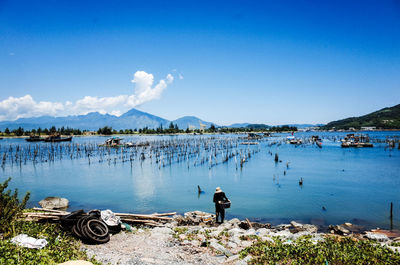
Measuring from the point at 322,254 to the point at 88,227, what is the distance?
7574 mm

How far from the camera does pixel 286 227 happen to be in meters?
12.3

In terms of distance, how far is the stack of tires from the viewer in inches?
319

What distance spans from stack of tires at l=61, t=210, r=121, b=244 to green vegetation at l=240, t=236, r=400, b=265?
4993mm

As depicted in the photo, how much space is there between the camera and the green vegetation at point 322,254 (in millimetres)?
6133

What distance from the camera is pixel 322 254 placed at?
6480 mm

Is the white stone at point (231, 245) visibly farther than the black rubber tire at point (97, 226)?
No

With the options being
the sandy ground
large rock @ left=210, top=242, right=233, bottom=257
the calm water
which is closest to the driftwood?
the sandy ground

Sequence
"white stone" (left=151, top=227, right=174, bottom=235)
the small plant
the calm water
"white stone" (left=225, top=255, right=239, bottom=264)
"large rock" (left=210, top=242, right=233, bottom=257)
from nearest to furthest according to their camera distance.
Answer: "white stone" (left=225, top=255, right=239, bottom=264) < the small plant < "large rock" (left=210, top=242, right=233, bottom=257) < "white stone" (left=151, top=227, right=174, bottom=235) < the calm water

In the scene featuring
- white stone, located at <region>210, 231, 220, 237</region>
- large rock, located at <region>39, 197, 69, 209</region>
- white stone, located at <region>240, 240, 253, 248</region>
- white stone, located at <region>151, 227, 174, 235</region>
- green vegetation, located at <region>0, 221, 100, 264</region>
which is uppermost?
green vegetation, located at <region>0, 221, 100, 264</region>

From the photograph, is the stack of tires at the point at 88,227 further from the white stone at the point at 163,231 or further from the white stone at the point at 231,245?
the white stone at the point at 231,245

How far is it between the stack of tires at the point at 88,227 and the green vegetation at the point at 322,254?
16.4ft

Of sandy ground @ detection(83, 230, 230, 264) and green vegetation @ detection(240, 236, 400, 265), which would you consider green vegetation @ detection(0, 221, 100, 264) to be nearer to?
sandy ground @ detection(83, 230, 230, 264)

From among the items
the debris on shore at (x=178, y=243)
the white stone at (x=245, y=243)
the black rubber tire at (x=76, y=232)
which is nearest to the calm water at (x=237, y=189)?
the debris on shore at (x=178, y=243)

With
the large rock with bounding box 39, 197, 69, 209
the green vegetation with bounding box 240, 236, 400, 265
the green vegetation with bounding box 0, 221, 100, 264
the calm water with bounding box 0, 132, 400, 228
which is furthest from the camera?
the large rock with bounding box 39, 197, 69, 209
